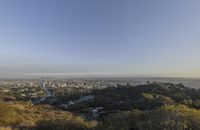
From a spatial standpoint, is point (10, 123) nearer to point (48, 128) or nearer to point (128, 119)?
point (48, 128)

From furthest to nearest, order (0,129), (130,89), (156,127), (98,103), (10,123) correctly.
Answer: (130,89), (98,103), (10,123), (0,129), (156,127)

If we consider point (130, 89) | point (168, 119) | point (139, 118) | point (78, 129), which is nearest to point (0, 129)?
point (78, 129)

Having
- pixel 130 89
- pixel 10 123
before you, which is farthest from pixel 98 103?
pixel 10 123

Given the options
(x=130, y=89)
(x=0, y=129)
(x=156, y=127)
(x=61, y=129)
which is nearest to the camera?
(x=156, y=127)

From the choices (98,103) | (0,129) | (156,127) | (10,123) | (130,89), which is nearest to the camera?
(156,127)

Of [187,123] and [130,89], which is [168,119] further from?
[130,89]

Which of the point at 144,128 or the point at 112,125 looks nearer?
the point at 144,128

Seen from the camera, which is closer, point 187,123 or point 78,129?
Result: point 187,123

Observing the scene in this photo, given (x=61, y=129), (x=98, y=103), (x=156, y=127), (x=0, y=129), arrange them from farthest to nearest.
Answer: (x=98, y=103) → (x=61, y=129) → (x=0, y=129) → (x=156, y=127)
